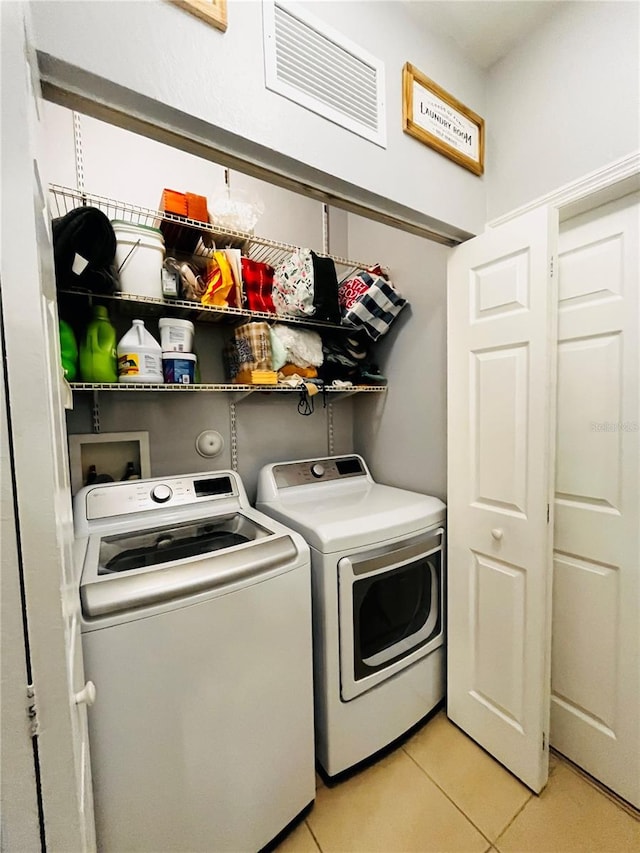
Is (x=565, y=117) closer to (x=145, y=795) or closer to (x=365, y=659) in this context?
(x=365, y=659)

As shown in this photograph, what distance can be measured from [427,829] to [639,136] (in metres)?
2.42

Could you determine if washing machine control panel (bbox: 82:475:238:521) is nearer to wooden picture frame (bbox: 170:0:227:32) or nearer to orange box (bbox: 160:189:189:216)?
orange box (bbox: 160:189:189:216)

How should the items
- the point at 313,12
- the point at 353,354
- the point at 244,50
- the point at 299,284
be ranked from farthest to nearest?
the point at 353,354 < the point at 299,284 < the point at 313,12 < the point at 244,50

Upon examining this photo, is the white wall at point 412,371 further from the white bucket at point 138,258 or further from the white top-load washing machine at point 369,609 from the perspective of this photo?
the white bucket at point 138,258

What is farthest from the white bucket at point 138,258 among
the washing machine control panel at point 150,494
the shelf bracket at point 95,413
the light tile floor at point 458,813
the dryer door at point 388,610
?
the light tile floor at point 458,813

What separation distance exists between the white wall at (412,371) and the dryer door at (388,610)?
414 mm

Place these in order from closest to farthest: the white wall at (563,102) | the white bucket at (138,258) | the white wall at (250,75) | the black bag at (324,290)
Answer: the white wall at (250,75) → the white wall at (563,102) → the white bucket at (138,258) → the black bag at (324,290)

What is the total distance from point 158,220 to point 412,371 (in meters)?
1.43

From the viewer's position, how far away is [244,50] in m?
0.85

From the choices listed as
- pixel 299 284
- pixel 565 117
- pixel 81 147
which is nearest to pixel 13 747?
pixel 299 284

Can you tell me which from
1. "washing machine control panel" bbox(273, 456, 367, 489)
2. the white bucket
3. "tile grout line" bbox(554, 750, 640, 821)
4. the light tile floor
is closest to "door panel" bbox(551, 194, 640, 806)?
"tile grout line" bbox(554, 750, 640, 821)

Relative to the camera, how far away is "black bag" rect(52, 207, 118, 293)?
1163 millimetres

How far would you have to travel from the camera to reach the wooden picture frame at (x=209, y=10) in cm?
77

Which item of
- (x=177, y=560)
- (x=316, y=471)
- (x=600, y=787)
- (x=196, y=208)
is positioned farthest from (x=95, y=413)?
(x=600, y=787)
